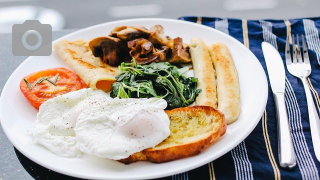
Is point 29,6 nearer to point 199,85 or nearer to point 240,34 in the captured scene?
point 240,34

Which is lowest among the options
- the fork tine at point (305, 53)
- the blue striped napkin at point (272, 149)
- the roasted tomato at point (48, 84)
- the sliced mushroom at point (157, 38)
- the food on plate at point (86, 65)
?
the blue striped napkin at point (272, 149)

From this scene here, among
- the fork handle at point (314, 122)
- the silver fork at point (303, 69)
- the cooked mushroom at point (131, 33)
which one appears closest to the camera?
the fork handle at point (314, 122)

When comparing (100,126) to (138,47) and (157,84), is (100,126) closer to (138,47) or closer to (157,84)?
(157,84)

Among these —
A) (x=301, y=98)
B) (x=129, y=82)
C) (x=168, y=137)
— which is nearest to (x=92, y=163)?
(x=168, y=137)

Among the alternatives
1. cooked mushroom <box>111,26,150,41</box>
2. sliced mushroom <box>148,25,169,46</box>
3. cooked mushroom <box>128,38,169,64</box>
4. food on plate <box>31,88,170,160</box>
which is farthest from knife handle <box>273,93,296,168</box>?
cooked mushroom <box>111,26,150,41</box>

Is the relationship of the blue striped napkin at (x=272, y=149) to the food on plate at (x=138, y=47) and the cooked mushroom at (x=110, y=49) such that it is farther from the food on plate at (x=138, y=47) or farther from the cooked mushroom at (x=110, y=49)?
the cooked mushroom at (x=110, y=49)

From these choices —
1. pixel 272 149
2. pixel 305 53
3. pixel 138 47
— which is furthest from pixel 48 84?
pixel 305 53

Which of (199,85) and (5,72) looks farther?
(5,72)

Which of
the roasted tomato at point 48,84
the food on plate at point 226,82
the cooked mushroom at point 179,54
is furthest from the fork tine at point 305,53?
the roasted tomato at point 48,84
